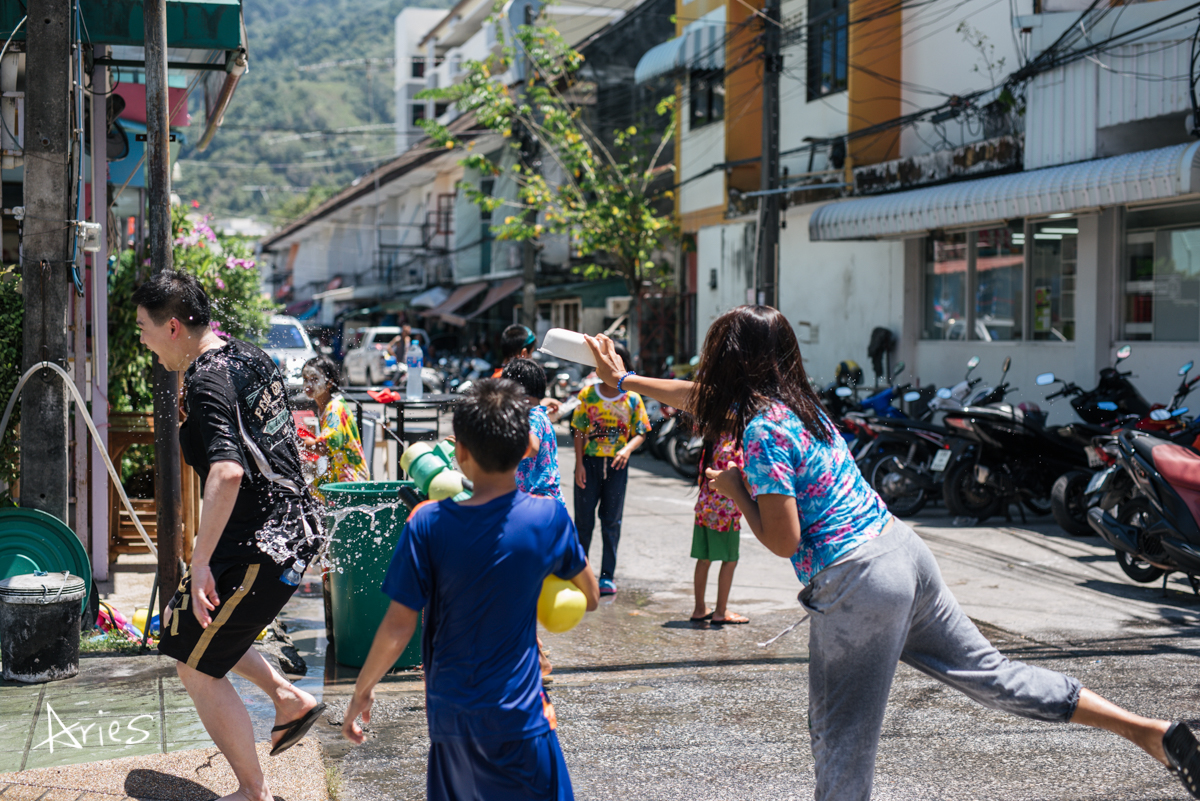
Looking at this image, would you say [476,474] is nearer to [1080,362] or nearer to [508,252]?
[1080,362]

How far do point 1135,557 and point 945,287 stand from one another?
8.06m

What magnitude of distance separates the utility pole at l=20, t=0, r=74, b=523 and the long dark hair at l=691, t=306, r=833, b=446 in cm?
373

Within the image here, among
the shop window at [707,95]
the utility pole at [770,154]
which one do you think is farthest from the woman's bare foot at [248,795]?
the shop window at [707,95]

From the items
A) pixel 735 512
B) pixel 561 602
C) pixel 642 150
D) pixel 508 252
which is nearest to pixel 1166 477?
pixel 735 512

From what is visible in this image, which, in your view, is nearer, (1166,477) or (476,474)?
(476,474)

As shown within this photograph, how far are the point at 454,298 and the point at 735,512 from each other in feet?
102

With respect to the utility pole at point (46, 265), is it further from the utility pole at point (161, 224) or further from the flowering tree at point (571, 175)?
the flowering tree at point (571, 175)

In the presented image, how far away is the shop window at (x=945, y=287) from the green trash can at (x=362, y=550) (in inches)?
436

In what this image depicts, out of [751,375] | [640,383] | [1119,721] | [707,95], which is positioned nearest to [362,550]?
[640,383]

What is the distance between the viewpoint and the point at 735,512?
695 cm

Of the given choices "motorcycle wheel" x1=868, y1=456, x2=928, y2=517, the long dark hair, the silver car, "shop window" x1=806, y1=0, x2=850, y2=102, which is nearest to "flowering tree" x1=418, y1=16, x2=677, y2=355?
"shop window" x1=806, y1=0, x2=850, y2=102

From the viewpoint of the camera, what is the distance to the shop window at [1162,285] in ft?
37.4

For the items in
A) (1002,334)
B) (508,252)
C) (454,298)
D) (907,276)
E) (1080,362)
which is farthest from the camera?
(454,298)

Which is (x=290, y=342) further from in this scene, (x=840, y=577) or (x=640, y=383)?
(x=840, y=577)
